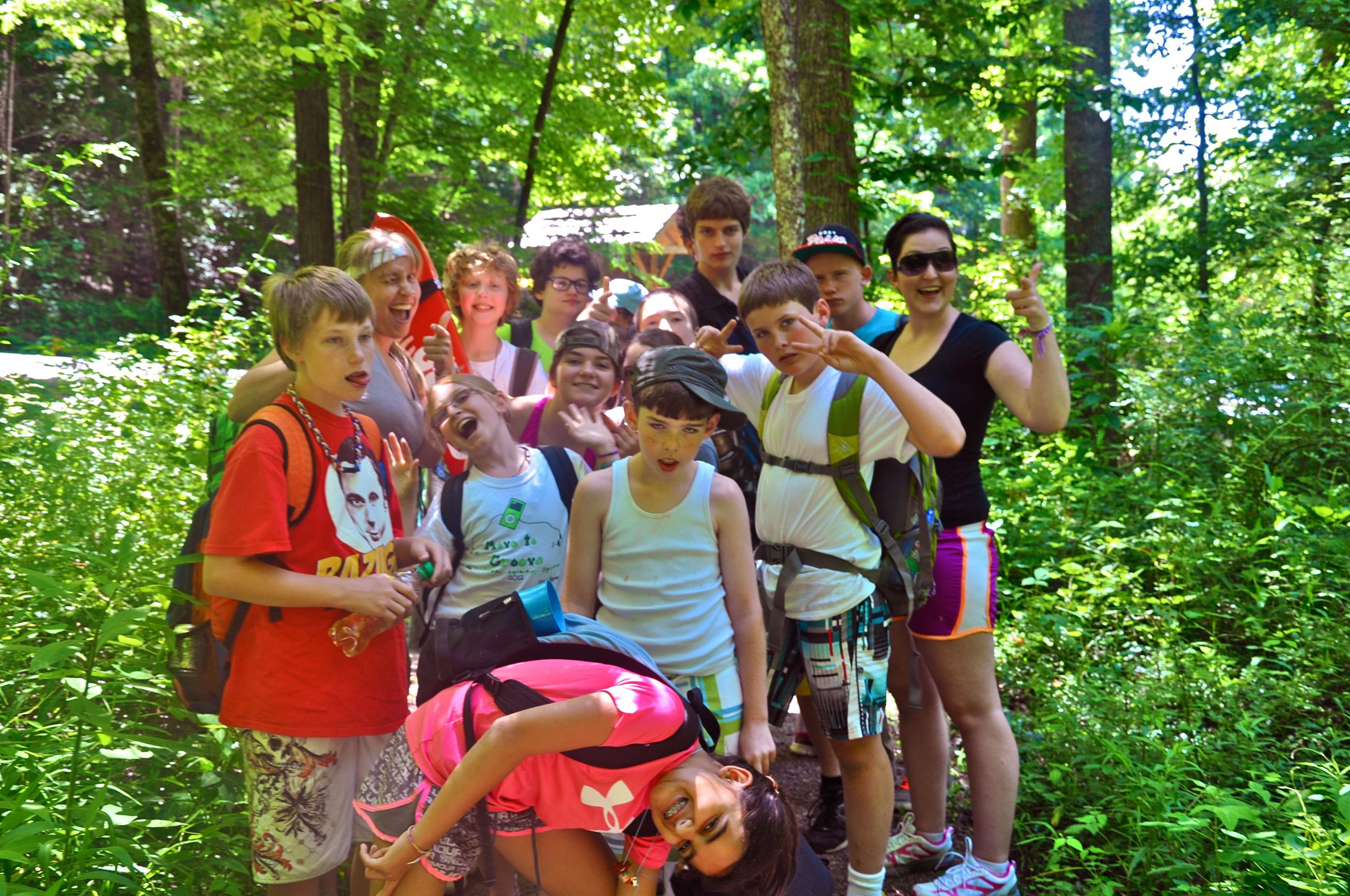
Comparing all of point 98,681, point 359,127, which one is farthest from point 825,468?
point 359,127

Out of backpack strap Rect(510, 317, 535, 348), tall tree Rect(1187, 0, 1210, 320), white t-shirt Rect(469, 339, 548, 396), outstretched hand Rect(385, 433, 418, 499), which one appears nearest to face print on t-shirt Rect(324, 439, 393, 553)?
outstretched hand Rect(385, 433, 418, 499)

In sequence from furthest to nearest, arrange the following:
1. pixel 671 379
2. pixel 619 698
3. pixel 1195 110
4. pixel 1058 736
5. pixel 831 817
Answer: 1. pixel 1195 110
2. pixel 1058 736
3. pixel 831 817
4. pixel 671 379
5. pixel 619 698

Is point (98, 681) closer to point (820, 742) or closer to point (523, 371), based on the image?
point (523, 371)

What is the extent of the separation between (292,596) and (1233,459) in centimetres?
564

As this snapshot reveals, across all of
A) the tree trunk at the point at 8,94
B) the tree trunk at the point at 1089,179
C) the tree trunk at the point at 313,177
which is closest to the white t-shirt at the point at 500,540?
the tree trunk at the point at 313,177

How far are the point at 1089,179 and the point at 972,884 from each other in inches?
301

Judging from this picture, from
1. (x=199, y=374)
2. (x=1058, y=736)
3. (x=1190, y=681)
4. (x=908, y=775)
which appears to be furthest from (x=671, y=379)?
(x=199, y=374)

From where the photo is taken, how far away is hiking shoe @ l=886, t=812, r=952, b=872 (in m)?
3.33

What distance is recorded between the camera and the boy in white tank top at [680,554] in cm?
265

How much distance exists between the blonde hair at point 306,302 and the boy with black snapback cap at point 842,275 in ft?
5.70

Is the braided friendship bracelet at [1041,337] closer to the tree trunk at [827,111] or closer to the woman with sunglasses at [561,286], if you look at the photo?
the woman with sunglasses at [561,286]

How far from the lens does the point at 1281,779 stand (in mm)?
3383

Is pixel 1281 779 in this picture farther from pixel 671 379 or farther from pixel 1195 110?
pixel 1195 110

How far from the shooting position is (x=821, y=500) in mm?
2957
